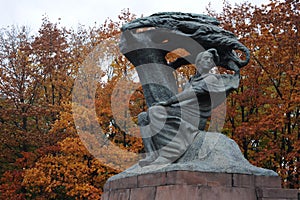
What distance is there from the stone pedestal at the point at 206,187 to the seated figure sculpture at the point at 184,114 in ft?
1.73

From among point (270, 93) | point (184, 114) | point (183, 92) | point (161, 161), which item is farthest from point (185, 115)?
point (270, 93)

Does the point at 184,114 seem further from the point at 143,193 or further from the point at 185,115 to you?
the point at 143,193

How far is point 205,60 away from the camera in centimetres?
781

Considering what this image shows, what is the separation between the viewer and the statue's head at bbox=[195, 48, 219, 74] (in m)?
7.80

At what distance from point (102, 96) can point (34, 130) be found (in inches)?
148

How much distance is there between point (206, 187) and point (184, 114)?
162cm

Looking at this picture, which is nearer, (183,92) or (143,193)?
(143,193)

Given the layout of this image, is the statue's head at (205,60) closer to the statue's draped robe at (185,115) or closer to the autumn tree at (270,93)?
the statue's draped robe at (185,115)

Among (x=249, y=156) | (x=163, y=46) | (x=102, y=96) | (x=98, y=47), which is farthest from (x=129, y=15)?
(x=163, y=46)

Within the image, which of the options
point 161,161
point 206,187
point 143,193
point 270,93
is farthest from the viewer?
point 270,93

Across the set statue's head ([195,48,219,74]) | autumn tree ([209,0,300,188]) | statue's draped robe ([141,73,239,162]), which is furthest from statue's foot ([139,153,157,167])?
autumn tree ([209,0,300,188])

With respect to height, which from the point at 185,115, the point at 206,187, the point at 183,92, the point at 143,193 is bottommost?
the point at 143,193

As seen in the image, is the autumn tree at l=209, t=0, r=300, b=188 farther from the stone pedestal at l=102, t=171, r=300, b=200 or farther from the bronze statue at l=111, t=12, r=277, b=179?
the stone pedestal at l=102, t=171, r=300, b=200

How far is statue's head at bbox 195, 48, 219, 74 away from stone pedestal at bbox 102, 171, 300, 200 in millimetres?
2010
